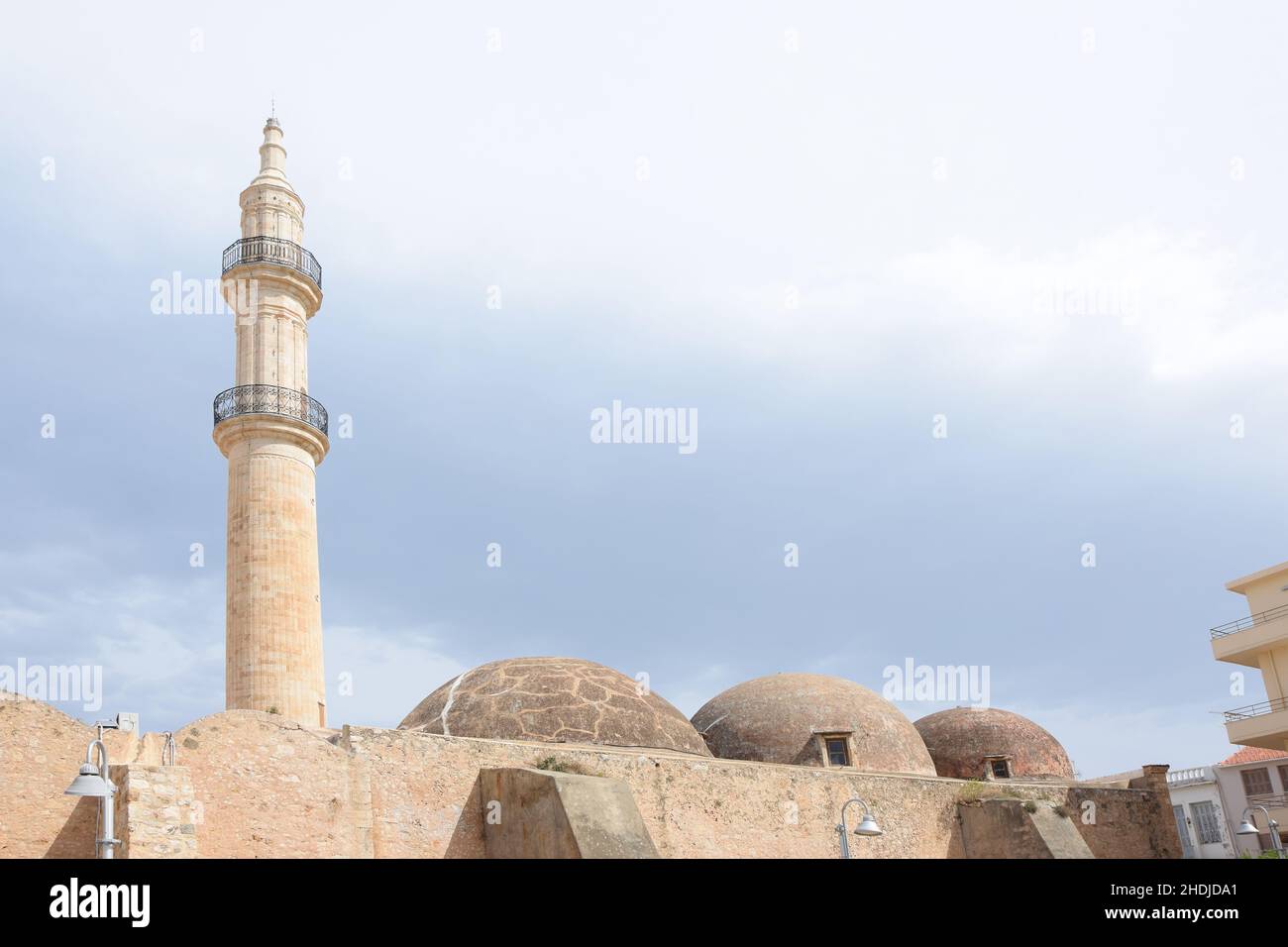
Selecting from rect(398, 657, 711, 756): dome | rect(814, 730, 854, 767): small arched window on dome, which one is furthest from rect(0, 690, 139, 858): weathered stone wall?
rect(814, 730, 854, 767): small arched window on dome

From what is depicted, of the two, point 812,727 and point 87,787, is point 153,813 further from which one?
point 812,727

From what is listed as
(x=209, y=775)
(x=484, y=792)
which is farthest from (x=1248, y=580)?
Answer: (x=209, y=775)

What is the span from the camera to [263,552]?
Result: 18.2m

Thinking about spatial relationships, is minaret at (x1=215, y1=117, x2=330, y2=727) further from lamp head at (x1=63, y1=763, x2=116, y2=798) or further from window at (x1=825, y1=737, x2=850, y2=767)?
window at (x1=825, y1=737, x2=850, y2=767)

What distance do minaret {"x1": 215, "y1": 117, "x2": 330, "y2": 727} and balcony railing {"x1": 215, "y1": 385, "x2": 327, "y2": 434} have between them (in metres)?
0.02

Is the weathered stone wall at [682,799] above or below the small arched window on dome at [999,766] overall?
below

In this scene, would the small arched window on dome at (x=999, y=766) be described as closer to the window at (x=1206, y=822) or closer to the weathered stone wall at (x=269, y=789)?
the window at (x=1206, y=822)

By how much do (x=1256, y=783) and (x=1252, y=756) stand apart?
3.48 meters

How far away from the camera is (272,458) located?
18922mm

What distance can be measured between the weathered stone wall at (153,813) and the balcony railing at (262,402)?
25.9ft

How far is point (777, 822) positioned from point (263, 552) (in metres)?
9.04

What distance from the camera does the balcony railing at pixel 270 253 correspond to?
65.9ft

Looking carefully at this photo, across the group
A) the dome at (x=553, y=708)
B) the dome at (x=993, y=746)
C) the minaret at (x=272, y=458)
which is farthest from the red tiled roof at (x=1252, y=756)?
the minaret at (x=272, y=458)
